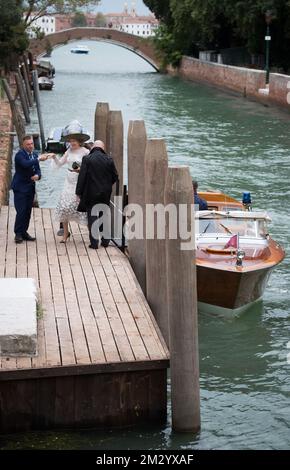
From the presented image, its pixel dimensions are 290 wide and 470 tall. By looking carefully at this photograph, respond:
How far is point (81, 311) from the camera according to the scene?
921 cm

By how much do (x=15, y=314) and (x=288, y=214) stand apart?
440 inches

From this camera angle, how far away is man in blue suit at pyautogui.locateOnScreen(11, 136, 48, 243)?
1126 centimetres

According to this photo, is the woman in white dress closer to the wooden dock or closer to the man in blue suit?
the man in blue suit

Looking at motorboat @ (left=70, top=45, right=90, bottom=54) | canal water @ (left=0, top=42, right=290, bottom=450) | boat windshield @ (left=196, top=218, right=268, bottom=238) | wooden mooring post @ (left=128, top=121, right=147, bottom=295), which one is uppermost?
wooden mooring post @ (left=128, top=121, right=147, bottom=295)

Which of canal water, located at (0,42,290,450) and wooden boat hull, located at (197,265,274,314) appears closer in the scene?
canal water, located at (0,42,290,450)

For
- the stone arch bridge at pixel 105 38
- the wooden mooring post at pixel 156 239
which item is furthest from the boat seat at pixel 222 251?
the stone arch bridge at pixel 105 38

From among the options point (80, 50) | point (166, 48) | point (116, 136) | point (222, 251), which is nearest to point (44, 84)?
point (166, 48)

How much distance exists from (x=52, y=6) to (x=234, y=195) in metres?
37.5

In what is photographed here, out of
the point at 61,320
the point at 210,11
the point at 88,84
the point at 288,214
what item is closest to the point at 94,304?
the point at 61,320

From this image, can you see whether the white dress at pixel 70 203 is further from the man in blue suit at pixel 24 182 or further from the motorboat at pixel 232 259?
the motorboat at pixel 232 259

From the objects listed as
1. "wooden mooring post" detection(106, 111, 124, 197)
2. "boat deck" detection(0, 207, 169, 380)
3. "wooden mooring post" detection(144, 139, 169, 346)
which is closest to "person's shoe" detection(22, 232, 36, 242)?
"boat deck" detection(0, 207, 169, 380)

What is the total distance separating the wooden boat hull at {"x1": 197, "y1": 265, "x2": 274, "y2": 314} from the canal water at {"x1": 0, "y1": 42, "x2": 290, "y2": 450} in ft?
0.68

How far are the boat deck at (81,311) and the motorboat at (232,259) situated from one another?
48.7 inches

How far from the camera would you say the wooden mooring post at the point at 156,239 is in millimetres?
9359
